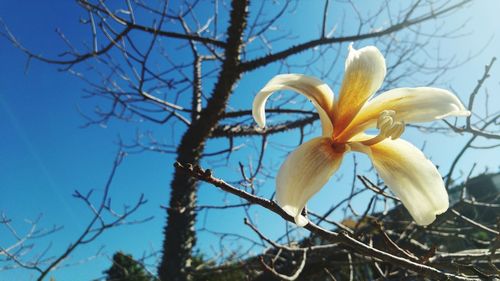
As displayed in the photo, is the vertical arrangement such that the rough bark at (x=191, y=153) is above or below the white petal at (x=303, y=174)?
above

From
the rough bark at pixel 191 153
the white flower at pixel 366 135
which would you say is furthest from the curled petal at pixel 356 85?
the rough bark at pixel 191 153

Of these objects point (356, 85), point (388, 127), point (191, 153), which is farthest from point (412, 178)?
point (191, 153)

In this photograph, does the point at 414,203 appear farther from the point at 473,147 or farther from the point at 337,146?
the point at 473,147

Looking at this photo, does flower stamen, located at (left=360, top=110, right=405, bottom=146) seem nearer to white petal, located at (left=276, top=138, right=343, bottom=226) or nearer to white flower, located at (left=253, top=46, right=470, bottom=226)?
white flower, located at (left=253, top=46, right=470, bottom=226)

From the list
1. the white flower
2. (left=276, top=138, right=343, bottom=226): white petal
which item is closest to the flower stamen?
the white flower

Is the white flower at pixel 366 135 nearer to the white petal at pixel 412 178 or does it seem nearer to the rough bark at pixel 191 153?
the white petal at pixel 412 178

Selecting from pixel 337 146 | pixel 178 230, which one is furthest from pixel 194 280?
pixel 337 146
